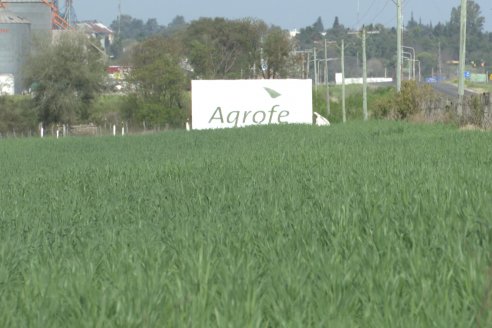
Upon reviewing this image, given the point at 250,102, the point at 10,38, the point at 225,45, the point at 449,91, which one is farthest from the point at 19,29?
the point at 250,102

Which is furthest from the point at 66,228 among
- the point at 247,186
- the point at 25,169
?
the point at 25,169

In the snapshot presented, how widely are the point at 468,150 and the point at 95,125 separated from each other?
65.1 metres

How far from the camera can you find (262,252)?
7.22 m

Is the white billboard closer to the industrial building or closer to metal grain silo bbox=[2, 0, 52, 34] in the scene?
the industrial building

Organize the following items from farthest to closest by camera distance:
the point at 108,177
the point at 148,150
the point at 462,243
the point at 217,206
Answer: the point at 148,150 < the point at 108,177 < the point at 217,206 < the point at 462,243

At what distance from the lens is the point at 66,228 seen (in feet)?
33.7

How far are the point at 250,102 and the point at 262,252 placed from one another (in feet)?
177

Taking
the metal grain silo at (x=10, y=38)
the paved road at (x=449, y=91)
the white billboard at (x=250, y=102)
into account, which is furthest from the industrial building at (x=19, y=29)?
the paved road at (x=449, y=91)

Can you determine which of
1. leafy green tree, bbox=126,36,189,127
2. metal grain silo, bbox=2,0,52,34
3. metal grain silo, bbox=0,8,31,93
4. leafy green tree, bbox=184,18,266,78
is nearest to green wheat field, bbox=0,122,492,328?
leafy green tree, bbox=126,36,189,127

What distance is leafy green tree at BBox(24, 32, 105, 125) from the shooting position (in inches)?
3152

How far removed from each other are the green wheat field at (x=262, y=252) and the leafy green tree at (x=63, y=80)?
2608 inches

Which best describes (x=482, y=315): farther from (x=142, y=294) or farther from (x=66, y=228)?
(x=66, y=228)

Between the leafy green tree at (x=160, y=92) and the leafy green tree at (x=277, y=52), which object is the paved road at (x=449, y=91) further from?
the leafy green tree at (x=160, y=92)

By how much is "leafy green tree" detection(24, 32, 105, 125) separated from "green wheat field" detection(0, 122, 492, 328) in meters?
66.2
